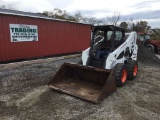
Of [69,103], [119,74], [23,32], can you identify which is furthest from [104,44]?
[23,32]

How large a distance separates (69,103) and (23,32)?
230 inches

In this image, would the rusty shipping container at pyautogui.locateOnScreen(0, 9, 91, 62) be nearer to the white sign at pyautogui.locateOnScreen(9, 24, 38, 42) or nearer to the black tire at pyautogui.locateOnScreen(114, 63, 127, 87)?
the white sign at pyautogui.locateOnScreen(9, 24, 38, 42)

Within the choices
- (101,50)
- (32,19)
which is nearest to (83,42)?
(32,19)

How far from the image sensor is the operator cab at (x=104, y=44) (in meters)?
5.75

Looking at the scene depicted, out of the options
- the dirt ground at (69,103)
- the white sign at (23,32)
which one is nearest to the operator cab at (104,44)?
the dirt ground at (69,103)

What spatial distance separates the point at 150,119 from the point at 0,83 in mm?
4804

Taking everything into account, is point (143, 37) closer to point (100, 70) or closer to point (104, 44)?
point (104, 44)

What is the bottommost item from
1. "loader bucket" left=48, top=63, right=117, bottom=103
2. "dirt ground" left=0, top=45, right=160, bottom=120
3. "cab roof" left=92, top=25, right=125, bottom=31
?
"dirt ground" left=0, top=45, right=160, bottom=120

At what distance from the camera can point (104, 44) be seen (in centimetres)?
632

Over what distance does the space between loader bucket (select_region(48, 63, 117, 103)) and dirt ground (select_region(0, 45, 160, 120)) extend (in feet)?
0.56

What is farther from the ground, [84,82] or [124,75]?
[124,75]

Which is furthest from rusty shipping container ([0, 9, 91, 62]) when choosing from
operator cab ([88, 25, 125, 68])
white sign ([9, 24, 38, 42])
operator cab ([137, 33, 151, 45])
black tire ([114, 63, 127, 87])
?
operator cab ([137, 33, 151, 45])

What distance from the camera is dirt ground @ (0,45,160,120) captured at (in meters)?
3.73

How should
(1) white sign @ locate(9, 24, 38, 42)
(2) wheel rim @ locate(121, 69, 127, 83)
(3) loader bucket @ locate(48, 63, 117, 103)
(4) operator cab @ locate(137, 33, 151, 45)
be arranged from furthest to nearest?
(4) operator cab @ locate(137, 33, 151, 45) < (1) white sign @ locate(9, 24, 38, 42) < (2) wheel rim @ locate(121, 69, 127, 83) < (3) loader bucket @ locate(48, 63, 117, 103)
